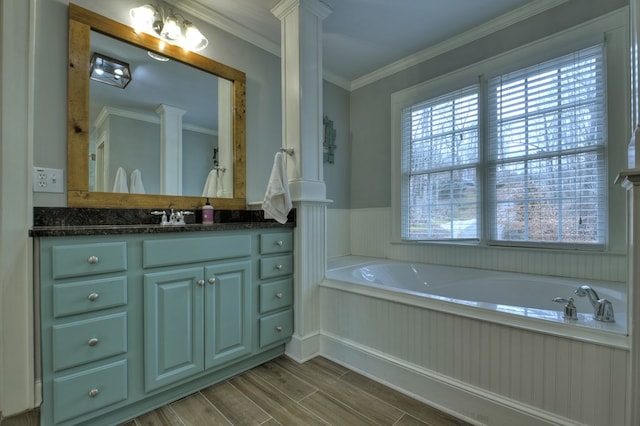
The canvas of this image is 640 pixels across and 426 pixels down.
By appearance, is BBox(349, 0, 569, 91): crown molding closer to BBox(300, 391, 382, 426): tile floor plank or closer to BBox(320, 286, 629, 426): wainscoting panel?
BBox(320, 286, 629, 426): wainscoting panel

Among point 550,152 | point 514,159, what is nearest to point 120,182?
point 514,159

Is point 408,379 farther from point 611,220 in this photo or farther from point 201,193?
point 201,193

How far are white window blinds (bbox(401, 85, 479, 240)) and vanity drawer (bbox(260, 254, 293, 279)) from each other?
4.49 ft

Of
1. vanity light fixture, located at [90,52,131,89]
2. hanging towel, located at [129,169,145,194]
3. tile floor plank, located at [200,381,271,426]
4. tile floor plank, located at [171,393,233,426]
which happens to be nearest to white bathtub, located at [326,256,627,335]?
tile floor plank, located at [200,381,271,426]

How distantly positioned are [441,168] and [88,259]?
8.51ft

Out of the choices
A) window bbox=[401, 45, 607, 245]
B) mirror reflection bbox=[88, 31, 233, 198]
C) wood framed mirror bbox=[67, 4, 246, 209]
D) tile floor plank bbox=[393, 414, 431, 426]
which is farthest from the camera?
window bbox=[401, 45, 607, 245]

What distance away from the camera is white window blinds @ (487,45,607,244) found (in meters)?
1.89

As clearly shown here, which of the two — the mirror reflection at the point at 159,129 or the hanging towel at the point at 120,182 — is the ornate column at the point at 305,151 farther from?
the hanging towel at the point at 120,182

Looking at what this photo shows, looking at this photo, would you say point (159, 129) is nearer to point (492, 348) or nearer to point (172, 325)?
point (172, 325)

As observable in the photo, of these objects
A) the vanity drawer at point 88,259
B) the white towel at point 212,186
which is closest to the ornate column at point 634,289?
the vanity drawer at point 88,259

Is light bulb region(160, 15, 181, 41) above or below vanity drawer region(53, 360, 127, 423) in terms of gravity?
above

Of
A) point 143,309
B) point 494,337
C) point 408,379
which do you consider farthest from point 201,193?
point 494,337

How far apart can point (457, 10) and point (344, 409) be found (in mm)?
2766

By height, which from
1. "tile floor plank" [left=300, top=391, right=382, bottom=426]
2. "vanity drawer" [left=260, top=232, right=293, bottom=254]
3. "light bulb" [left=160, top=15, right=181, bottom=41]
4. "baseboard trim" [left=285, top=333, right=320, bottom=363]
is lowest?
"tile floor plank" [left=300, top=391, right=382, bottom=426]
